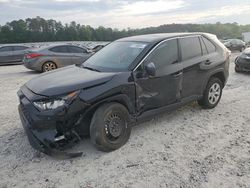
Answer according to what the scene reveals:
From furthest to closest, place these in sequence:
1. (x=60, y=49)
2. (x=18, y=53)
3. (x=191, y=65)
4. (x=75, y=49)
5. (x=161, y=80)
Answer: (x=18, y=53)
(x=75, y=49)
(x=60, y=49)
(x=191, y=65)
(x=161, y=80)

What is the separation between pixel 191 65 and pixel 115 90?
1876mm

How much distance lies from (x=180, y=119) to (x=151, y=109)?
107cm

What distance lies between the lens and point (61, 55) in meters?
12.6

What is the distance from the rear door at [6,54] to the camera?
17172 millimetres

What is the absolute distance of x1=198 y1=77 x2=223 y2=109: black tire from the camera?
575 centimetres

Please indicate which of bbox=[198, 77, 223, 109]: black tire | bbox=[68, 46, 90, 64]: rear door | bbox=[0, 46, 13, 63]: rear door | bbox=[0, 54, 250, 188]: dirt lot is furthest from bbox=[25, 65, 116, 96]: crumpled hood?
bbox=[0, 46, 13, 63]: rear door

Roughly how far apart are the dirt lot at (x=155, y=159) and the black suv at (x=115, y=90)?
284 mm

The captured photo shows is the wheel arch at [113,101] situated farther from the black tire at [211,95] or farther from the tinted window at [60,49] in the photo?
the tinted window at [60,49]

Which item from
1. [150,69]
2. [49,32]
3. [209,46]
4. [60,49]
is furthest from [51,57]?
[49,32]

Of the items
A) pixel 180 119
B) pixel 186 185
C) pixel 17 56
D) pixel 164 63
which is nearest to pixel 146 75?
pixel 164 63

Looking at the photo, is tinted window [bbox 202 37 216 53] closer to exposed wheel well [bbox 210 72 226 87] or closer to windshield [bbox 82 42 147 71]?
exposed wheel well [bbox 210 72 226 87]

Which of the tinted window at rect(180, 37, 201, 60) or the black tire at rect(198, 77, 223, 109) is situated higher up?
the tinted window at rect(180, 37, 201, 60)

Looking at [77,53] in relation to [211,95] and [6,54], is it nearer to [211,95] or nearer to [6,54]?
[6,54]

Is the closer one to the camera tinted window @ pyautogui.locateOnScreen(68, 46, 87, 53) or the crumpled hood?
the crumpled hood
